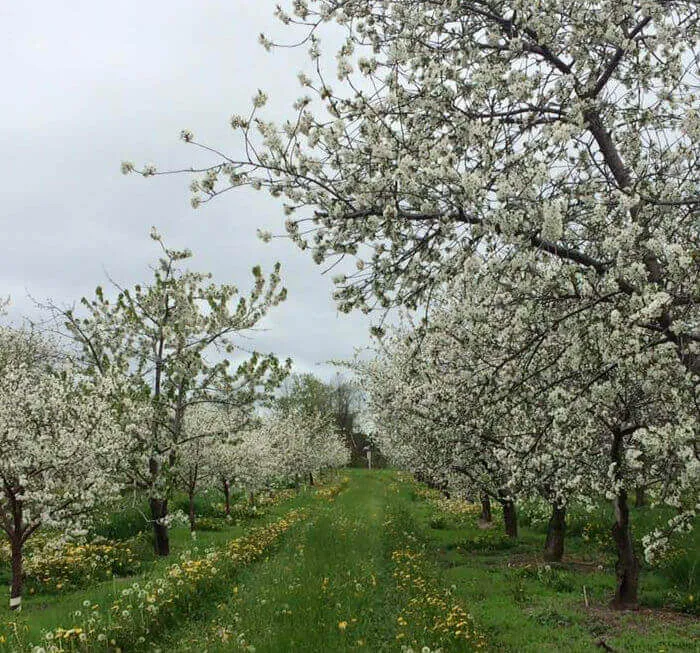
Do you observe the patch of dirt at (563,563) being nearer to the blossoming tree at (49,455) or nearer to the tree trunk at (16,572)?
the blossoming tree at (49,455)

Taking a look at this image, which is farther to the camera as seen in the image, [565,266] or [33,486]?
[33,486]

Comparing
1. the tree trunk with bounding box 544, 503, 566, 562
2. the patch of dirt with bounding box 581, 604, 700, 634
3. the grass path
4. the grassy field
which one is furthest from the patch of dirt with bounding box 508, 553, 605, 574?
the grass path

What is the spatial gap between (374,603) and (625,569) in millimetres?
4372

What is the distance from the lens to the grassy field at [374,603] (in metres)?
7.58

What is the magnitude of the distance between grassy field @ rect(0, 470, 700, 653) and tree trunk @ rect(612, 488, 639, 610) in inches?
10.8

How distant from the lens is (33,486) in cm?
1059

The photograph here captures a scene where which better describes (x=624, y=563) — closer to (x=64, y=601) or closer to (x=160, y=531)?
(x=64, y=601)

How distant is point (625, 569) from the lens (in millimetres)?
9648

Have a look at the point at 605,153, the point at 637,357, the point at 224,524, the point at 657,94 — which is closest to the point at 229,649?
the point at 637,357

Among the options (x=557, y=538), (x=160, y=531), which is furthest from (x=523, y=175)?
(x=160, y=531)

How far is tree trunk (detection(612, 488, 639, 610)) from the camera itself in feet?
31.5

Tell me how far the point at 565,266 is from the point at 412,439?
11398 millimetres

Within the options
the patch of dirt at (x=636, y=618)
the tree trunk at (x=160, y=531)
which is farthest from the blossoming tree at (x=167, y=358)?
the patch of dirt at (x=636, y=618)

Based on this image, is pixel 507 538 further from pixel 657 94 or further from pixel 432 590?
pixel 657 94
